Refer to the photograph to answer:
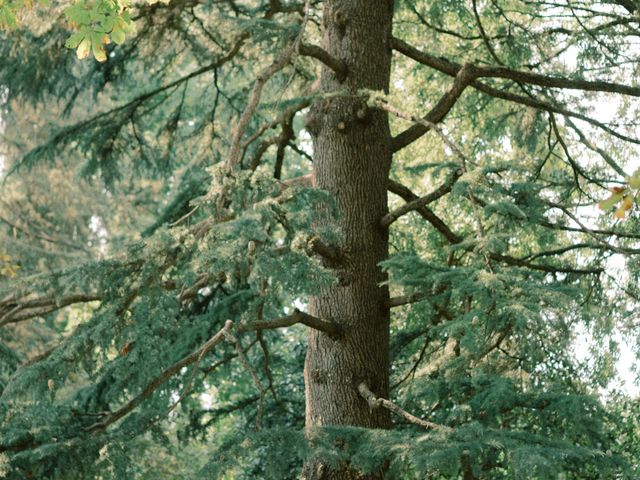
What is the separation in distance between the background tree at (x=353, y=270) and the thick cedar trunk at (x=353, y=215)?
0.04 feet

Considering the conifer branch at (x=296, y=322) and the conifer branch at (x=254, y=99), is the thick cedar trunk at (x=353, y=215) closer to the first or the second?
the conifer branch at (x=296, y=322)

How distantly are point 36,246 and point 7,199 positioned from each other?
0.98m

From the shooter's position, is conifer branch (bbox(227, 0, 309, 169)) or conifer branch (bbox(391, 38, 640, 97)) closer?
conifer branch (bbox(227, 0, 309, 169))

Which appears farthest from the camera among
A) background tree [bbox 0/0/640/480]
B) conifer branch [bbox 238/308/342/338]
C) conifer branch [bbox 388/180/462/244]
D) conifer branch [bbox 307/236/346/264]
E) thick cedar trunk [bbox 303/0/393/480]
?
conifer branch [bbox 388/180/462/244]

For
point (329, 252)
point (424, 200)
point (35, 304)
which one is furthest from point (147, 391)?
point (424, 200)

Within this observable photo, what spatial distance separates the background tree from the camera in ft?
16.5

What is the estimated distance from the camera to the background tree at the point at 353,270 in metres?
5.04

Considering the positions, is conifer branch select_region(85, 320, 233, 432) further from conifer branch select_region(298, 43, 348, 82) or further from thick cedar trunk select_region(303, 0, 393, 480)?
conifer branch select_region(298, 43, 348, 82)

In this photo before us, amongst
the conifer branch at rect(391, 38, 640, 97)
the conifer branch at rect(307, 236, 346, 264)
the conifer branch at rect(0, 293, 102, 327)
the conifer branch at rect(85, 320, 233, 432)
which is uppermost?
the conifer branch at rect(391, 38, 640, 97)

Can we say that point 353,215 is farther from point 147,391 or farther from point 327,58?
point 147,391

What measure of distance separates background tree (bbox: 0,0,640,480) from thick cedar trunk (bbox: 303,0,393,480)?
0.5 inches

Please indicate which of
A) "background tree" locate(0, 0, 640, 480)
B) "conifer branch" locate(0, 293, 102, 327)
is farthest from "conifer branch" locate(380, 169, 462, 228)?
"conifer branch" locate(0, 293, 102, 327)

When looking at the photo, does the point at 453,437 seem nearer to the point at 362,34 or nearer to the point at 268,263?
the point at 268,263

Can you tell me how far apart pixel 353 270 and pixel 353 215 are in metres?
0.33
